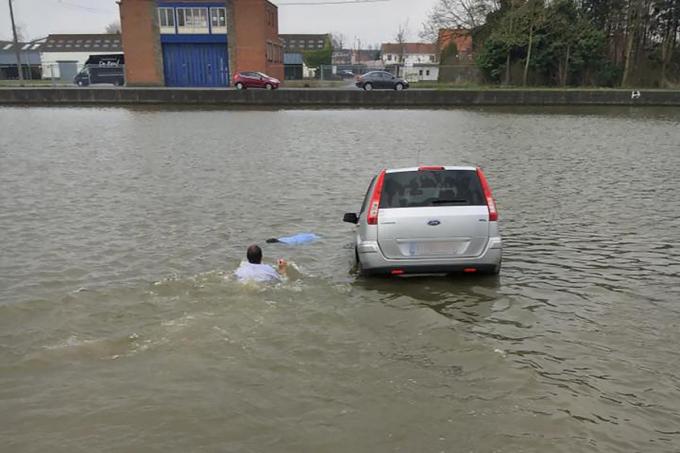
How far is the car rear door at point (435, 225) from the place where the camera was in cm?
694

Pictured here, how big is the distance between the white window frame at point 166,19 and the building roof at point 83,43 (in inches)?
→ 1811

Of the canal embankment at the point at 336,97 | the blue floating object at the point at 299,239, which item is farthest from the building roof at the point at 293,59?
the blue floating object at the point at 299,239

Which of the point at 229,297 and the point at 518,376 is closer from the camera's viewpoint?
the point at 518,376

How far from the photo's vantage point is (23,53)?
92.1m

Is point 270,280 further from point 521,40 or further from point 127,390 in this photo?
point 521,40

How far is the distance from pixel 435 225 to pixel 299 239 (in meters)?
3.15

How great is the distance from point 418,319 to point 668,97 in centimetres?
3976

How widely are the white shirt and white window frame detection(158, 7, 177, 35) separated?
1978 inches

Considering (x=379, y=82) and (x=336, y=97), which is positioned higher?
(x=379, y=82)

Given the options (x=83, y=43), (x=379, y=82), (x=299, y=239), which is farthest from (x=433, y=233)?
(x=83, y=43)

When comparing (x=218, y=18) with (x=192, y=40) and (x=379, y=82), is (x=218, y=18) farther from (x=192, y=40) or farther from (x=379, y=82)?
(x=379, y=82)

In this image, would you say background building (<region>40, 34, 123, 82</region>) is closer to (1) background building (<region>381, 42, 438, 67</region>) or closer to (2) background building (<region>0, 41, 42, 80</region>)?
(2) background building (<region>0, 41, 42, 80</region>)

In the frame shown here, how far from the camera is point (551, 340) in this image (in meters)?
5.75

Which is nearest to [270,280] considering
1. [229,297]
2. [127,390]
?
[229,297]
